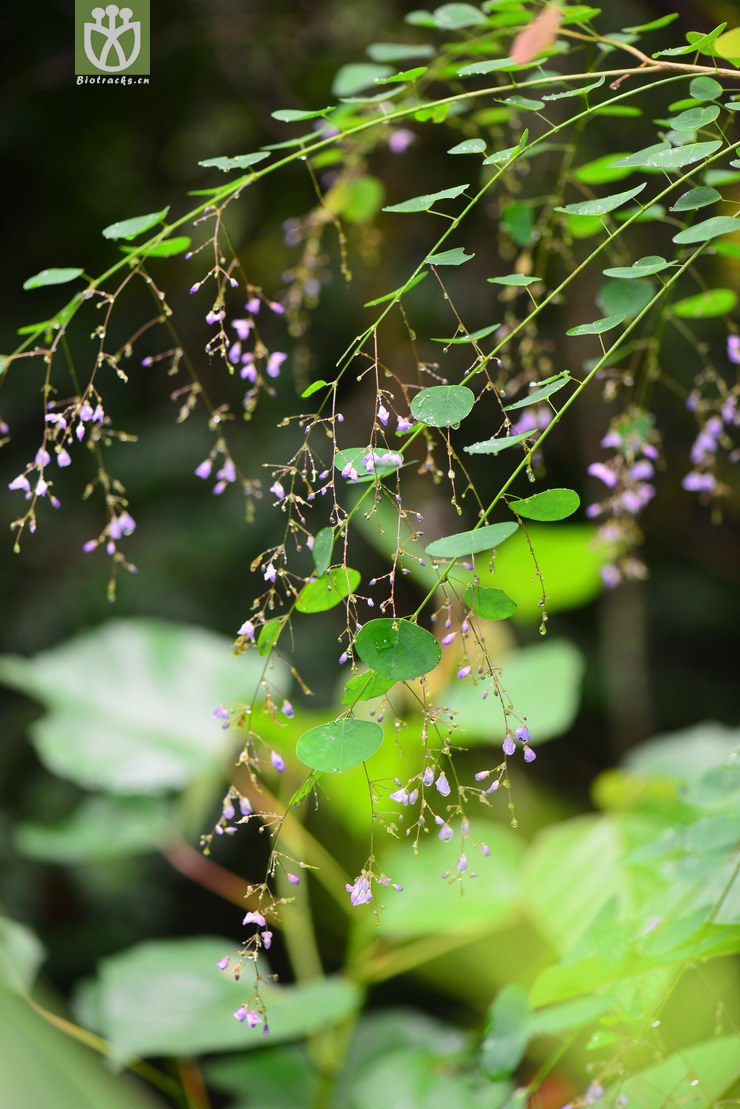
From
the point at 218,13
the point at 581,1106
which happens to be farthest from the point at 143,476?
the point at 581,1106

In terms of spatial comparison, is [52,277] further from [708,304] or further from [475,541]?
[708,304]

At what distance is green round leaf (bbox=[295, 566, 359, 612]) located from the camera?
1.52ft

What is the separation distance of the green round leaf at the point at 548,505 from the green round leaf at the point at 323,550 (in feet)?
0.29

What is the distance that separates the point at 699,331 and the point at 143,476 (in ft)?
3.19

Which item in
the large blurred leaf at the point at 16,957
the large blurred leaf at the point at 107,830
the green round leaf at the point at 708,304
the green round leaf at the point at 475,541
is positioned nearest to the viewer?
the green round leaf at the point at 475,541

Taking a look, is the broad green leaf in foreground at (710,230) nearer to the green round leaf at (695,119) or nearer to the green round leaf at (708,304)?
the green round leaf at (695,119)

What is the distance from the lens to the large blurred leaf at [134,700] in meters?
1.01

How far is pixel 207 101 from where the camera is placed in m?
1.60

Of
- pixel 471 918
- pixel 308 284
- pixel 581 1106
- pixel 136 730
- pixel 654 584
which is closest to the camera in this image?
pixel 581 1106

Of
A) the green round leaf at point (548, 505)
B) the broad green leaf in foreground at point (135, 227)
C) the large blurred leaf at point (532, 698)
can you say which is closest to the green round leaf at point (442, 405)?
the green round leaf at point (548, 505)

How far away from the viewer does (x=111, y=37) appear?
946 mm

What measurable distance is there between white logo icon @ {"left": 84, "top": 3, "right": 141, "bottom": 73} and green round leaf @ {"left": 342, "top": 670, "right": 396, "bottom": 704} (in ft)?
2.58

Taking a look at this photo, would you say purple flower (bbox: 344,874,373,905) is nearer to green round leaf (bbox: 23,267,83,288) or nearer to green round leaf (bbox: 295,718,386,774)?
green round leaf (bbox: 295,718,386,774)

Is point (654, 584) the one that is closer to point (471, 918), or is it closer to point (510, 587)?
point (510, 587)
